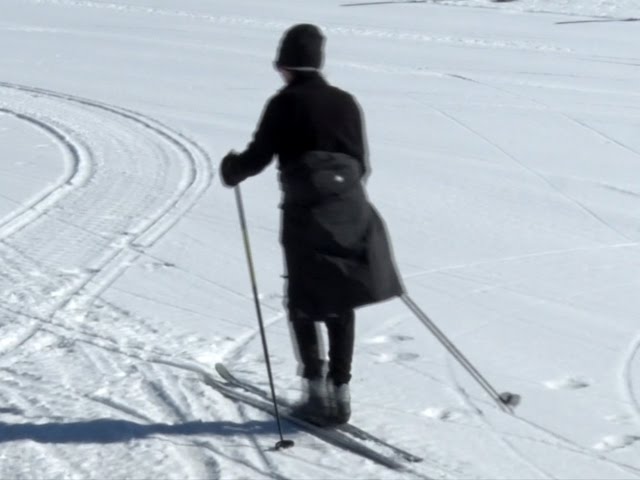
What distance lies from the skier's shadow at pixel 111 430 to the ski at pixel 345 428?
8.2 inches

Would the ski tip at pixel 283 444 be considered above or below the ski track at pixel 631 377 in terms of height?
above

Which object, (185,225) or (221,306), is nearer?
(221,306)

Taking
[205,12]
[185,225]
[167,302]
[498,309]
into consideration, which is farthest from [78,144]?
[205,12]

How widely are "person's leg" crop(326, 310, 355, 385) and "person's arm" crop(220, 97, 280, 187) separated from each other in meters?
0.60

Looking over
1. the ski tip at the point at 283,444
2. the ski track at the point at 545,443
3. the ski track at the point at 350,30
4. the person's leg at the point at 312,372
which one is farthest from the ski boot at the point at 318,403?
the ski track at the point at 350,30

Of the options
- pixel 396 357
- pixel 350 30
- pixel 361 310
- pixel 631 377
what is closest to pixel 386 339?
pixel 396 357

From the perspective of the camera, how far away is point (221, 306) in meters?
6.67

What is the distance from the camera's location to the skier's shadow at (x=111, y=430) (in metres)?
4.88

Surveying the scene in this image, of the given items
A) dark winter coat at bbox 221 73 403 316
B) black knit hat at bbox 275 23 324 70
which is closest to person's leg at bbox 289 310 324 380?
dark winter coat at bbox 221 73 403 316

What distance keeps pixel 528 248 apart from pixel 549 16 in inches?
396

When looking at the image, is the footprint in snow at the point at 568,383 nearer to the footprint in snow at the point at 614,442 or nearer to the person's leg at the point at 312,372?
the footprint in snow at the point at 614,442

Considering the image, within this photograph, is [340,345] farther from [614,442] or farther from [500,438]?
[614,442]

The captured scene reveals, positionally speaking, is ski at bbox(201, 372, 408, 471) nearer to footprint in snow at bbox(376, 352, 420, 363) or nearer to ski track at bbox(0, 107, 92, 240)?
footprint in snow at bbox(376, 352, 420, 363)

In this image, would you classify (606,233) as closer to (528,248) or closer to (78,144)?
(528,248)
